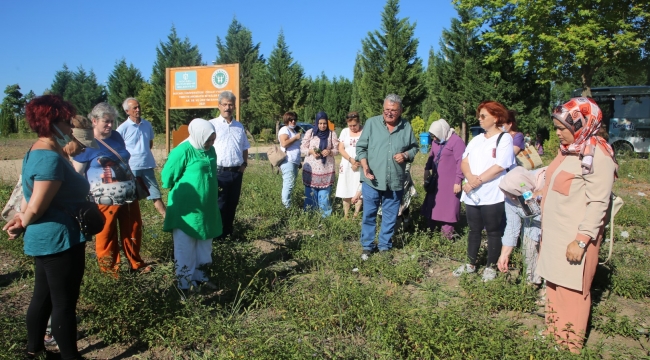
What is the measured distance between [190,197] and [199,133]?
0.55 metres

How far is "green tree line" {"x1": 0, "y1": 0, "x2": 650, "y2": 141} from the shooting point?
1464cm

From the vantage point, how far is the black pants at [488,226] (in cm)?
420

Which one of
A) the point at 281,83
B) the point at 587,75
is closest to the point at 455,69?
the point at 587,75

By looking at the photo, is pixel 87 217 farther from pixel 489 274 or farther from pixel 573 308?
pixel 489 274

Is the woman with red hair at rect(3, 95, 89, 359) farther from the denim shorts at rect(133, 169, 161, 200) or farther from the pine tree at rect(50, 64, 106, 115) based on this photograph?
the pine tree at rect(50, 64, 106, 115)

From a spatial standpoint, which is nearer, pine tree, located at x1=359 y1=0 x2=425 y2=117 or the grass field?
the grass field

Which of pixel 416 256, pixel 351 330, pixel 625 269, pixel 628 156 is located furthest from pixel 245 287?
pixel 628 156

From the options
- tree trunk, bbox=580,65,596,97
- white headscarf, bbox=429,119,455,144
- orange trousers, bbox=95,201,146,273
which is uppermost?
tree trunk, bbox=580,65,596,97

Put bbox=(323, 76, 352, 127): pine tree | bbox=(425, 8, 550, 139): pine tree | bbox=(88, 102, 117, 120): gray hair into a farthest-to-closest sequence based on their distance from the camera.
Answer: bbox=(323, 76, 352, 127): pine tree < bbox=(425, 8, 550, 139): pine tree < bbox=(88, 102, 117, 120): gray hair

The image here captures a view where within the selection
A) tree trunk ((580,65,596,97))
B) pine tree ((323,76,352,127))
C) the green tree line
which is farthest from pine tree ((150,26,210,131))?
tree trunk ((580,65,596,97))

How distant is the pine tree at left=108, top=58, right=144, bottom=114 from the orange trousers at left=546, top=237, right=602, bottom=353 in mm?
36585

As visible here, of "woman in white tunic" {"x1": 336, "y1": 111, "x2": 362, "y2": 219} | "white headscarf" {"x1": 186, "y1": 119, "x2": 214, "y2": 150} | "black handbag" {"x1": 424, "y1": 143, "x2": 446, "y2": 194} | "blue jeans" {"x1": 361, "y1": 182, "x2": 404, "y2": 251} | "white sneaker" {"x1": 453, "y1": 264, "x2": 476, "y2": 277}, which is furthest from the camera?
"woman in white tunic" {"x1": 336, "y1": 111, "x2": 362, "y2": 219}

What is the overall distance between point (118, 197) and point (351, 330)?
7.22 feet

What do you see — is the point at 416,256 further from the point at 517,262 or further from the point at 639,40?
the point at 639,40
